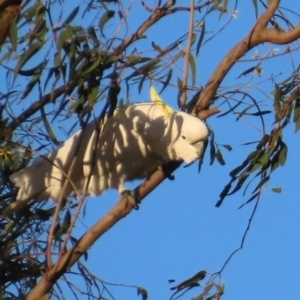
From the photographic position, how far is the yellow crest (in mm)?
1987

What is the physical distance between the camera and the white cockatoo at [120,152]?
2.15 meters

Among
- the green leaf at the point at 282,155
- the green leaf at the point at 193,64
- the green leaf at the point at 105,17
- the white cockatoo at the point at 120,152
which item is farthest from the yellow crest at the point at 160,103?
the green leaf at the point at 282,155

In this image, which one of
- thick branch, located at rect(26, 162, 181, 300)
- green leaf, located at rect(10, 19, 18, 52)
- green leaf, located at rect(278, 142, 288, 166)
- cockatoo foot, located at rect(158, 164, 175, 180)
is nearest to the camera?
green leaf, located at rect(10, 19, 18, 52)

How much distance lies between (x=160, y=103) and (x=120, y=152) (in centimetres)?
39

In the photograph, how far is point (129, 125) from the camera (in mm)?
2289

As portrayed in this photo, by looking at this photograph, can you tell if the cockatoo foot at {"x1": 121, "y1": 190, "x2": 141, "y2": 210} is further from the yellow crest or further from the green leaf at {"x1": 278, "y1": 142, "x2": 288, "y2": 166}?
the green leaf at {"x1": 278, "y1": 142, "x2": 288, "y2": 166}

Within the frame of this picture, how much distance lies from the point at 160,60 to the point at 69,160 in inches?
22.9

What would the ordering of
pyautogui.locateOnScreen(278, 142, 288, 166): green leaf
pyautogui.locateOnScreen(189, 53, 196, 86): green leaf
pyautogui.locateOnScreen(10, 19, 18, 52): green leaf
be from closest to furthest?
1. pyautogui.locateOnScreen(10, 19, 18, 52): green leaf
2. pyautogui.locateOnScreen(189, 53, 196, 86): green leaf
3. pyautogui.locateOnScreen(278, 142, 288, 166): green leaf

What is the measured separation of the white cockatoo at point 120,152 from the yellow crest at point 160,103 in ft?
0.05

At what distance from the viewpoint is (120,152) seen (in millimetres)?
2342

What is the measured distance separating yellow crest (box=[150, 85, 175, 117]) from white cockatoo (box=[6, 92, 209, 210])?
0.05 feet

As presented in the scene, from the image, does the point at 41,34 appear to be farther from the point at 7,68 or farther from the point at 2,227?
the point at 2,227

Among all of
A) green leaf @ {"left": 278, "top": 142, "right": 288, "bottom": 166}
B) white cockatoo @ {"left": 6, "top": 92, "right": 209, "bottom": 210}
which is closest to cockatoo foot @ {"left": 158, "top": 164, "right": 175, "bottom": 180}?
Result: white cockatoo @ {"left": 6, "top": 92, "right": 209, "bottom": 210}

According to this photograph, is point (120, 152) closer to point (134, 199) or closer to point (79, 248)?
point (134, 199)
